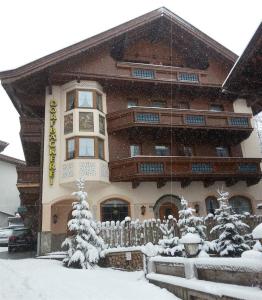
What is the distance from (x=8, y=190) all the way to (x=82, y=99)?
2660 centimetres

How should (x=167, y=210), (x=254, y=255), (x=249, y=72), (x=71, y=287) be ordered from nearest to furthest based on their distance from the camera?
(x=254, y=255) < (x=71, y=287) < (x=249, y=72) < (x=167, y=210)

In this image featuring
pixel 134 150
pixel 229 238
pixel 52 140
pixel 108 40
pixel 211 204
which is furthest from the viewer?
pixel 108 40

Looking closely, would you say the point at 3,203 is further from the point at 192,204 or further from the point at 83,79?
the point at 192,204

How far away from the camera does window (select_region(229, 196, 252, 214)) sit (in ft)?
68.3

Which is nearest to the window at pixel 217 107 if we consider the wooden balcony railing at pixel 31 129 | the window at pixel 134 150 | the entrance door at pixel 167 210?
the window at pixel 134 150

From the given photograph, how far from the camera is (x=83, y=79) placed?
21.0 meters

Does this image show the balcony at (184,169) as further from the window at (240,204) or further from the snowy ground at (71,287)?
the snowy ground at (71,287)

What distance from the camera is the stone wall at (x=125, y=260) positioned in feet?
44.9

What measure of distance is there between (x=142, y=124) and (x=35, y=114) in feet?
29.0

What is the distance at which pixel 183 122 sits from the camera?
66.8ft

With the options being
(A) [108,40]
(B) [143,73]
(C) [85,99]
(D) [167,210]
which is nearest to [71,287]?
(D) [167,210]

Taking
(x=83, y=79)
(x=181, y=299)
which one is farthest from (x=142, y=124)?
(x=181, y=299)

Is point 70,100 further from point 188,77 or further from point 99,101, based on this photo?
point 188,77

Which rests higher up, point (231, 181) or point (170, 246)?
point (231, 181)
